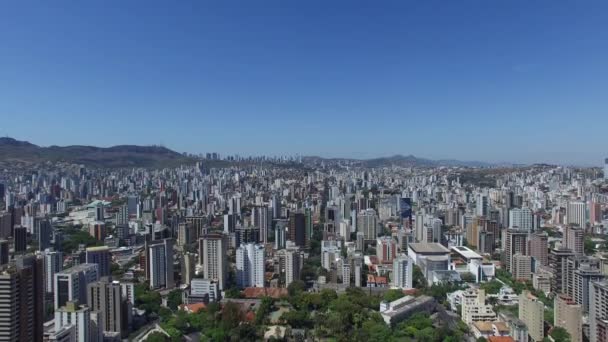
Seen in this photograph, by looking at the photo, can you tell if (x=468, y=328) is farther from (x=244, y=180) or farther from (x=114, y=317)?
(x=244, y=180)

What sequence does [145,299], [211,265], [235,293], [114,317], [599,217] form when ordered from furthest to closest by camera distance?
[599,217] → [211,265] → [235,293] → [145,299] → [114,317]

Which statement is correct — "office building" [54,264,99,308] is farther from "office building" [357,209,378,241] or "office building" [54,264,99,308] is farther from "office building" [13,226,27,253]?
"office building" [357,209,378,241]

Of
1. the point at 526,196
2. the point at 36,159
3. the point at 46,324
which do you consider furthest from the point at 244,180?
the point at 46,324

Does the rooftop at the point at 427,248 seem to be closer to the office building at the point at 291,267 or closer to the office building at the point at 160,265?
the office building at the point at 291,267

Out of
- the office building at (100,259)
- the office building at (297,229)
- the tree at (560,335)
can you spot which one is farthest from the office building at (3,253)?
the tree at (560,335)

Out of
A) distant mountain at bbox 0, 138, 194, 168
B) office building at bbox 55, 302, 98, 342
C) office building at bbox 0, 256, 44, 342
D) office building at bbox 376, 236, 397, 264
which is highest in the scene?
distant mountain at bbox 0, 138, 194, 168

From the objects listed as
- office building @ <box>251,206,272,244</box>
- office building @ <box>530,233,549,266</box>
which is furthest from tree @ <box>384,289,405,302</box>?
office building @ <box>251,206,272,244</box>

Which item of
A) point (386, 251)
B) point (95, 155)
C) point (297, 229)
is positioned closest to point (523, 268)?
point (386, 251)
